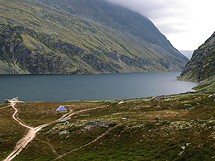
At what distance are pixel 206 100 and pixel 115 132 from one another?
31208 mm

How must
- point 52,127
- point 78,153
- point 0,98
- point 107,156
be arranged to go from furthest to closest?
point 0,98
point 52,127
point 78,153
point 107,156

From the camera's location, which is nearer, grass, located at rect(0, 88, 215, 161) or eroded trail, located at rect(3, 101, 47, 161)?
grass, located at rect(0, 88, 215, 161)

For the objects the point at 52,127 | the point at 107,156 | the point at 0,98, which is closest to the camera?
the point at 107,156

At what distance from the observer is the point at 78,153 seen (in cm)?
5675

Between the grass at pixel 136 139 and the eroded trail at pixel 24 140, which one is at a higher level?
the grass at pixel 136 139

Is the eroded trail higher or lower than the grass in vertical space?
lower

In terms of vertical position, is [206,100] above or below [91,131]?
above

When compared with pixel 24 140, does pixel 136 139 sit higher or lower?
higher

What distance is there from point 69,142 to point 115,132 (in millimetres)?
9322

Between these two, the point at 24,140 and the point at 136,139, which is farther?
the point at 24,140

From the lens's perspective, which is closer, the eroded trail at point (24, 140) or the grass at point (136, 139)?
the grass at point (136, 139)

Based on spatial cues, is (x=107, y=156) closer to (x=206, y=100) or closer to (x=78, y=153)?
(x=78, y=153)

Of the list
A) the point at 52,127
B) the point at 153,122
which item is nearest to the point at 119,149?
the point at 153,122

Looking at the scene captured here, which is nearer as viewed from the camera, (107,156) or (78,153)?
(107,156)
